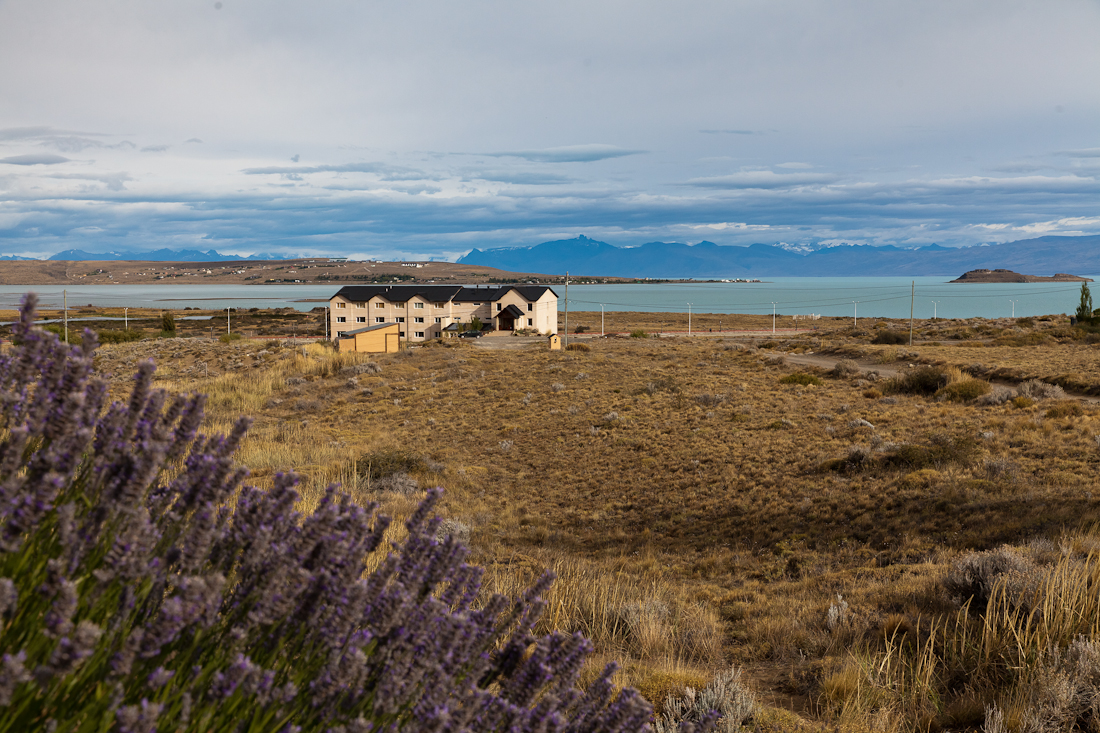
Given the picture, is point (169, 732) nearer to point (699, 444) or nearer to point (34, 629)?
point (34, 629)

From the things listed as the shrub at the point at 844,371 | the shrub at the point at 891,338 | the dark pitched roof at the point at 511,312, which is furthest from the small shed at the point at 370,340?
the shrub at the point at 891,338

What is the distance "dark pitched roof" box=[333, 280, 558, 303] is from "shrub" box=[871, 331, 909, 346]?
29294 mm

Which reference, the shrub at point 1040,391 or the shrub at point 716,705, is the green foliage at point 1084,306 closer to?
the shrub at point 1040,391

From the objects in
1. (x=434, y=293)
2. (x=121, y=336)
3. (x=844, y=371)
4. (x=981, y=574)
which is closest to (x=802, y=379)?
(x=844, y=371)

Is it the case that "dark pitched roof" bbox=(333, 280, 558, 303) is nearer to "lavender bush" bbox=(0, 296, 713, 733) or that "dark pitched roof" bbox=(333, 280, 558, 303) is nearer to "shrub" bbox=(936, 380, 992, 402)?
"shrub" bbox=(936, 380, 992, 402)

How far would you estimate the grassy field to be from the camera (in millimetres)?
4523

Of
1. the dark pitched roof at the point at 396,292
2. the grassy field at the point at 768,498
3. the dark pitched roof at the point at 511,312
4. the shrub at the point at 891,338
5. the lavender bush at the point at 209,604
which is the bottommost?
the grassy field at the point at 768,498

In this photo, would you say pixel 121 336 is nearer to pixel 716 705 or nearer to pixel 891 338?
pixel 891 338

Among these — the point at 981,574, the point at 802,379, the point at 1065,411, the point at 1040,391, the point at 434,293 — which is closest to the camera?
the point at 981,574

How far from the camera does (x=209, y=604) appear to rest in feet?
4.93

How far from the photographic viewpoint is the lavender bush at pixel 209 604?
57.2 inches

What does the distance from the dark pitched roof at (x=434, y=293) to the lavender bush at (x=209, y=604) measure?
199 feet

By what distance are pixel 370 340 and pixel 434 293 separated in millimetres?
21036

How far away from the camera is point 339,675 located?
1.58m
